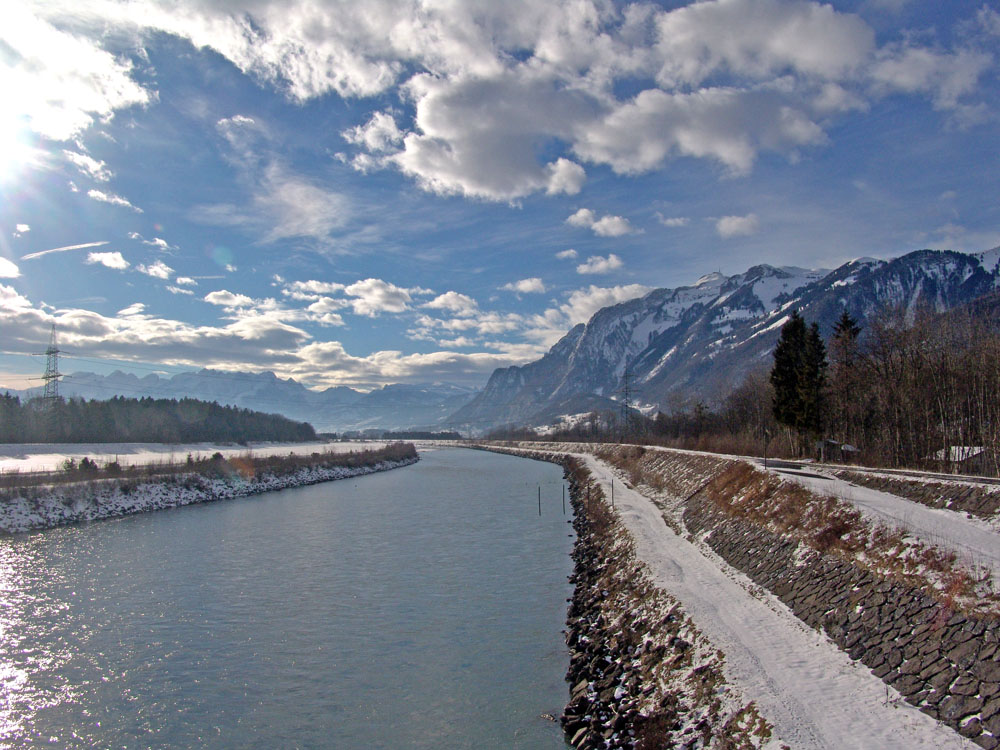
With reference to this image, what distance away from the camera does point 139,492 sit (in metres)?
54.2

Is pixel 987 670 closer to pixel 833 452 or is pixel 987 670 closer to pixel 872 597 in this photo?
pixel 872 597

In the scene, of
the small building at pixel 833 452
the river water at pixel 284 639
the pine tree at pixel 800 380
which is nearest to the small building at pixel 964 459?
the small building at pixel 833 452

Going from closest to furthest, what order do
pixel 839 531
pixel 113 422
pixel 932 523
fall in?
pixel 932 523
pixel 839 531
pixel 113 422

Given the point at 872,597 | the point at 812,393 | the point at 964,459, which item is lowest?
the point at 872,597

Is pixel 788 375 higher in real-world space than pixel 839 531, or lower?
higher

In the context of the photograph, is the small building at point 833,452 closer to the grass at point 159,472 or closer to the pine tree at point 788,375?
the pine tree at point 788,375

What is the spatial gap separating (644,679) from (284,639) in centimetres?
1225

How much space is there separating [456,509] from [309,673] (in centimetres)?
3482

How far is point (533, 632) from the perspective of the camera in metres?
20.3

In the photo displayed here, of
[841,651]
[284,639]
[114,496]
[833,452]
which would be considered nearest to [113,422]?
[114,496]

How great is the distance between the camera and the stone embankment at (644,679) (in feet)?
39.1

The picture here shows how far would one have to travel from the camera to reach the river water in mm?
13961

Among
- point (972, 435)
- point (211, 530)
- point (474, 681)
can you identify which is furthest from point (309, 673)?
point (972, 435)

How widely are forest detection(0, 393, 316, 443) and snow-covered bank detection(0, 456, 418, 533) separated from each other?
6932 cm
